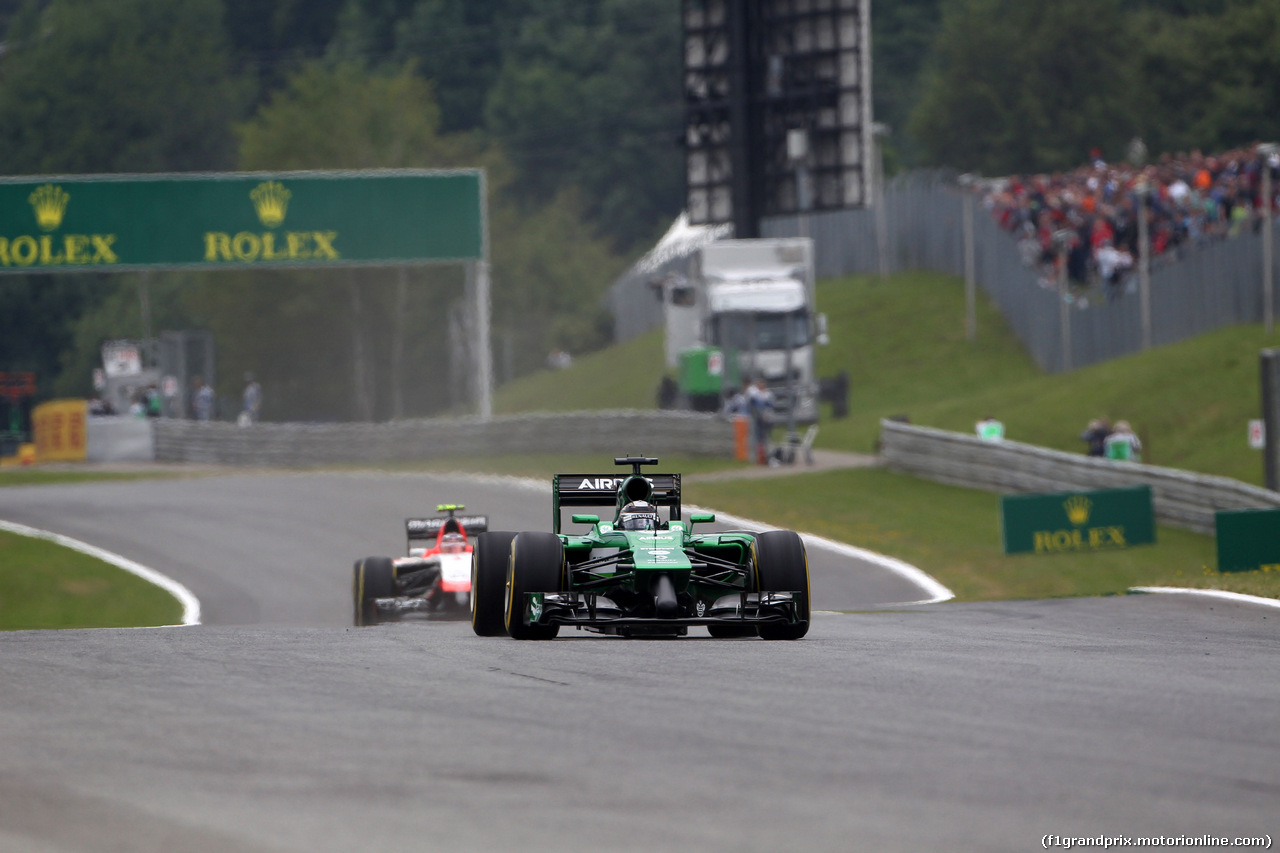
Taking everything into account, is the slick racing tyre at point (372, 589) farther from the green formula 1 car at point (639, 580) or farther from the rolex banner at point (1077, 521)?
the rolex banner at point (1077, 521)

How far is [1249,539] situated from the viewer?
1969 centimetres

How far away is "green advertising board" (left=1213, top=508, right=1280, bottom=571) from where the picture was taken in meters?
19.6

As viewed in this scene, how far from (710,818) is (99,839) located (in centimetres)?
198

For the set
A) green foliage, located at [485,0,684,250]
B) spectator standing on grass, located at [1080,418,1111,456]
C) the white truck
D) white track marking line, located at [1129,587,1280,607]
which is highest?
green foliage, located at [485,0,684,250]

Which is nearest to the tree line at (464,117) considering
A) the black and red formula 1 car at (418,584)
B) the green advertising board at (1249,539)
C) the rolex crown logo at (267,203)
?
the rolex crown logo at (267,203)

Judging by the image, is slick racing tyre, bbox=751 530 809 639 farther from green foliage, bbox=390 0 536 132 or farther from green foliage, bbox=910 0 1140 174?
green foliage, bbox=390 0 536 132

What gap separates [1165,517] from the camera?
86.7ft

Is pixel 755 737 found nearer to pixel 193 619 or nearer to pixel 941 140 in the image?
pixel 193 619

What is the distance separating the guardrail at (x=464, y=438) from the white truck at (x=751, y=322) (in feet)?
11.0

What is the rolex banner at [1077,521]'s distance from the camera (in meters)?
24.4

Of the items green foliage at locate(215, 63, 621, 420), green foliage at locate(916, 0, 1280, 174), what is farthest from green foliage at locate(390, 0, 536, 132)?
green foliage at locate(916, 0, 1280, 174)

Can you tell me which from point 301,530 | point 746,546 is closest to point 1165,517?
point 301,530

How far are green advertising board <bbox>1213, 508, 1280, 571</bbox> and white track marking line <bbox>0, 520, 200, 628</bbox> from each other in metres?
11.2

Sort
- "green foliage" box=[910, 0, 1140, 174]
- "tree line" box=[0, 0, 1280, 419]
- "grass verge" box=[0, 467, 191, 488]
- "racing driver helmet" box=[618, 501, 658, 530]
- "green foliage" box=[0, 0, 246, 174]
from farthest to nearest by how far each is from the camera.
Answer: "green foliage" box=[0, 0, 246, 174]
"tree line" box=[0, 0, 1280, 419]
"green foliage" box=[910, 0, 1140, 174]
"grass verge" box=[0, 467, 191, 488]
"racing driver helmet" box=[618, 501, 658, 530]
